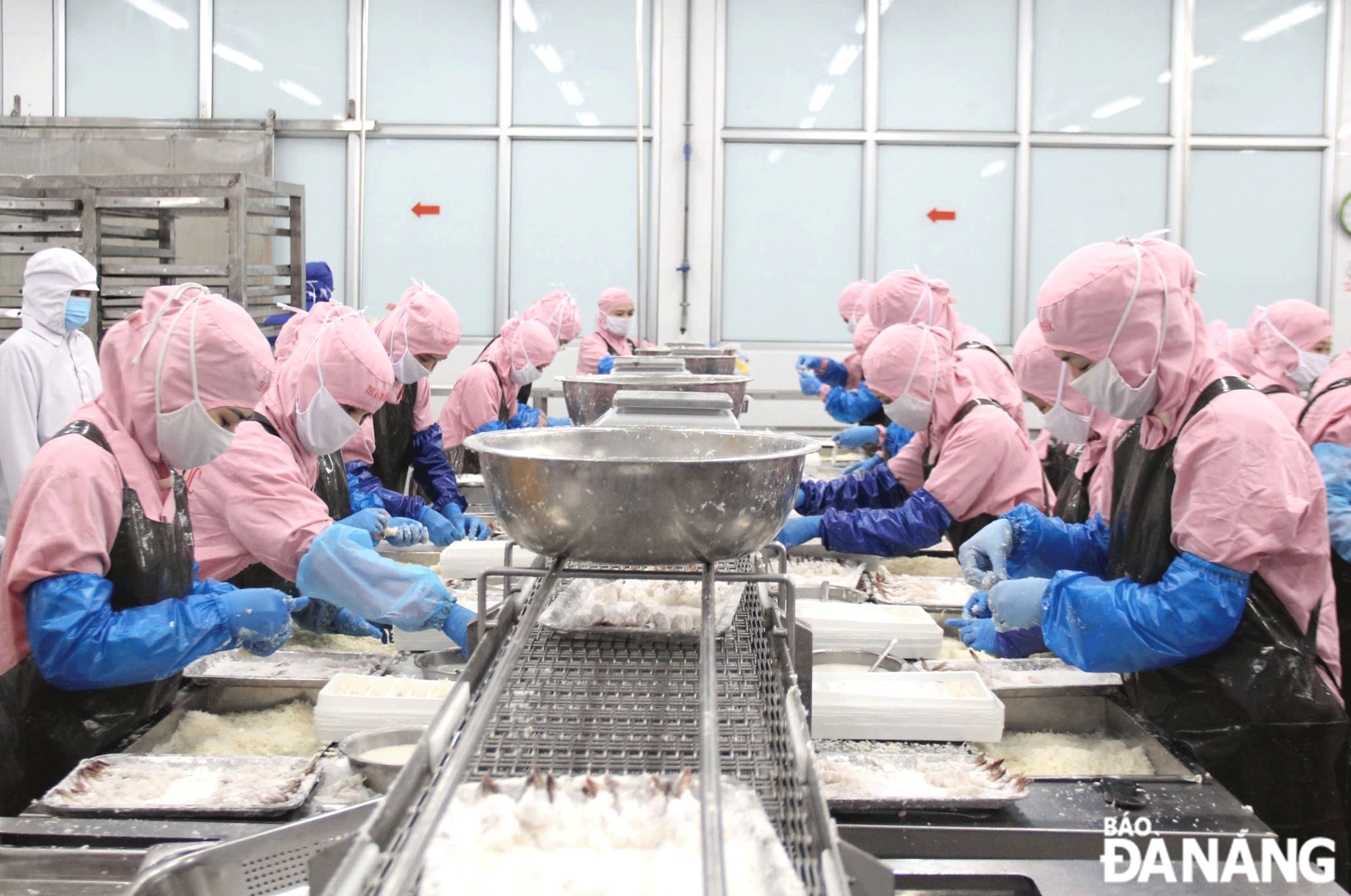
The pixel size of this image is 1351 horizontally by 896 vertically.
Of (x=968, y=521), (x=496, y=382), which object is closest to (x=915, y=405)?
(x=968, y=521)

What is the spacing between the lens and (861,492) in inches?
167

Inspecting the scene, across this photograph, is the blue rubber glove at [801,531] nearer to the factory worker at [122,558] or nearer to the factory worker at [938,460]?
the factory worker at [938,460]

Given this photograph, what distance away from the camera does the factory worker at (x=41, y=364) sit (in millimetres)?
4758

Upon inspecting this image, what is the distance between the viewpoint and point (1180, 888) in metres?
1.53

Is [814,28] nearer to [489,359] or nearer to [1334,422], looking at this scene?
[489,359]

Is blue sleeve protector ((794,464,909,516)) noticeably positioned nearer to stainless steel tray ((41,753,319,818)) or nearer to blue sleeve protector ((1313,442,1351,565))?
blue sleeve protector ((1313,442,1351,565))

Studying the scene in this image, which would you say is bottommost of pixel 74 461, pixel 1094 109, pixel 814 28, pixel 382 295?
pixel 74 461

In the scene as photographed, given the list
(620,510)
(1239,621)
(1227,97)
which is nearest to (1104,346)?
(1239,621)

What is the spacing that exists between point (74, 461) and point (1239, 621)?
7.34 ft

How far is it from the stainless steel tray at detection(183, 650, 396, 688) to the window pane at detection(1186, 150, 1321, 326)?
8017mm

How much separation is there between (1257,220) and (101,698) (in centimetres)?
894

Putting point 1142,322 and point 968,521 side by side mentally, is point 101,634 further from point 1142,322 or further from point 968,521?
point 968,521

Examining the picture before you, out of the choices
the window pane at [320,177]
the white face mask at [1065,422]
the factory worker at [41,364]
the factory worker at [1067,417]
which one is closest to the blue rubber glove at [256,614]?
the factory worker at [1067,417]

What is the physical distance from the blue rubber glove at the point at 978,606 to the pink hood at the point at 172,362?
1717mm
